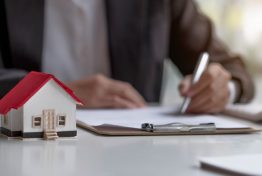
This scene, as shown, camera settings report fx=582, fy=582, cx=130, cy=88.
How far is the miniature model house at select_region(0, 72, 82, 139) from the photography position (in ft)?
2.73

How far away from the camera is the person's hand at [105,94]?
1.35 metres

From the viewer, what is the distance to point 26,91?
2.77 ft

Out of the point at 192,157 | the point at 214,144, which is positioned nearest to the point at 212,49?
the point at 214,144

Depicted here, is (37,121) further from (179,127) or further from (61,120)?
(179,127)

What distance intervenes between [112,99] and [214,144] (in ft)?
1.71

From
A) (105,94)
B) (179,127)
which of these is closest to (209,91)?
(105,94)

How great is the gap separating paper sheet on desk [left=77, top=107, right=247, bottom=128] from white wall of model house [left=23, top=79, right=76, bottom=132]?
0.46 feet

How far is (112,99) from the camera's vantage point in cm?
135

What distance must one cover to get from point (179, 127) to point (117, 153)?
212 millimetres

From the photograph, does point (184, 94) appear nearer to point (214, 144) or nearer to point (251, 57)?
point (214, 144)

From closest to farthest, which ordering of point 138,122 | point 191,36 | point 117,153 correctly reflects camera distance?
A: point 117,153 → point 138,122 → point 191,36

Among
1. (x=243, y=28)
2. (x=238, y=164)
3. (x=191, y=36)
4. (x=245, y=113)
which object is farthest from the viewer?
(x=243, y=28)

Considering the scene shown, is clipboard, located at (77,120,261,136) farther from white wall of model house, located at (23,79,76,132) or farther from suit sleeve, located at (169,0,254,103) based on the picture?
suit sleeve, located at (169,0,254,103)

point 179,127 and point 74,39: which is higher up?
point 74,39
